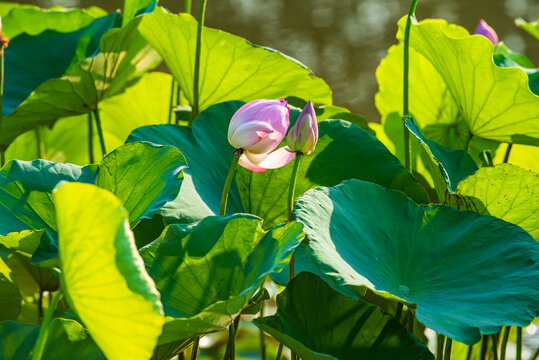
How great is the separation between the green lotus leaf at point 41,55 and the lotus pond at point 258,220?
8 cm

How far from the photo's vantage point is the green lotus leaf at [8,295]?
1.91 ft

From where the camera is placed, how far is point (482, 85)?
0.70m

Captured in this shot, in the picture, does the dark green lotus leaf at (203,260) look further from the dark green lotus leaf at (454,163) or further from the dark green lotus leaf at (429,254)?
the dark green lotus leaf at (454,163)

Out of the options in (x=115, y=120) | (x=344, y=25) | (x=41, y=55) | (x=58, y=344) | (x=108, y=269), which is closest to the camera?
(x=108, y=269)

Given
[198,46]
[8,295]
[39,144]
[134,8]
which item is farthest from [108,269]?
[39,144]

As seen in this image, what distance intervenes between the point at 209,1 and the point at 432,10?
3.14 ft

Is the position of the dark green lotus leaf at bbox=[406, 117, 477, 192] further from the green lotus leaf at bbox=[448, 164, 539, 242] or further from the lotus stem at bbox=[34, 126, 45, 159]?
the lotus stem at bbox=[34, 126, 45, 159]

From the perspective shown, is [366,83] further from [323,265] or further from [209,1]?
[323,265]

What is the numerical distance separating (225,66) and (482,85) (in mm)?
293

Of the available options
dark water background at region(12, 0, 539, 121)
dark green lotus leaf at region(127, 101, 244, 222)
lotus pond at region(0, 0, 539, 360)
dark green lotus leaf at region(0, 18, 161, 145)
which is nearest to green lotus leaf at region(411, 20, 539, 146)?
lotus pond at region(0, 0, 539, 360)

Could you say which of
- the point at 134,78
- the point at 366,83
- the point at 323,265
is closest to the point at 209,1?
the point at 366,83

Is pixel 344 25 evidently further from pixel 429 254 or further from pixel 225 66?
pixel 429 254

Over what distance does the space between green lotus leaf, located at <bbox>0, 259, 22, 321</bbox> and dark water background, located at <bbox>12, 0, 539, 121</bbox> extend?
1.95 m

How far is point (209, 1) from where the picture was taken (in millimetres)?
2861
